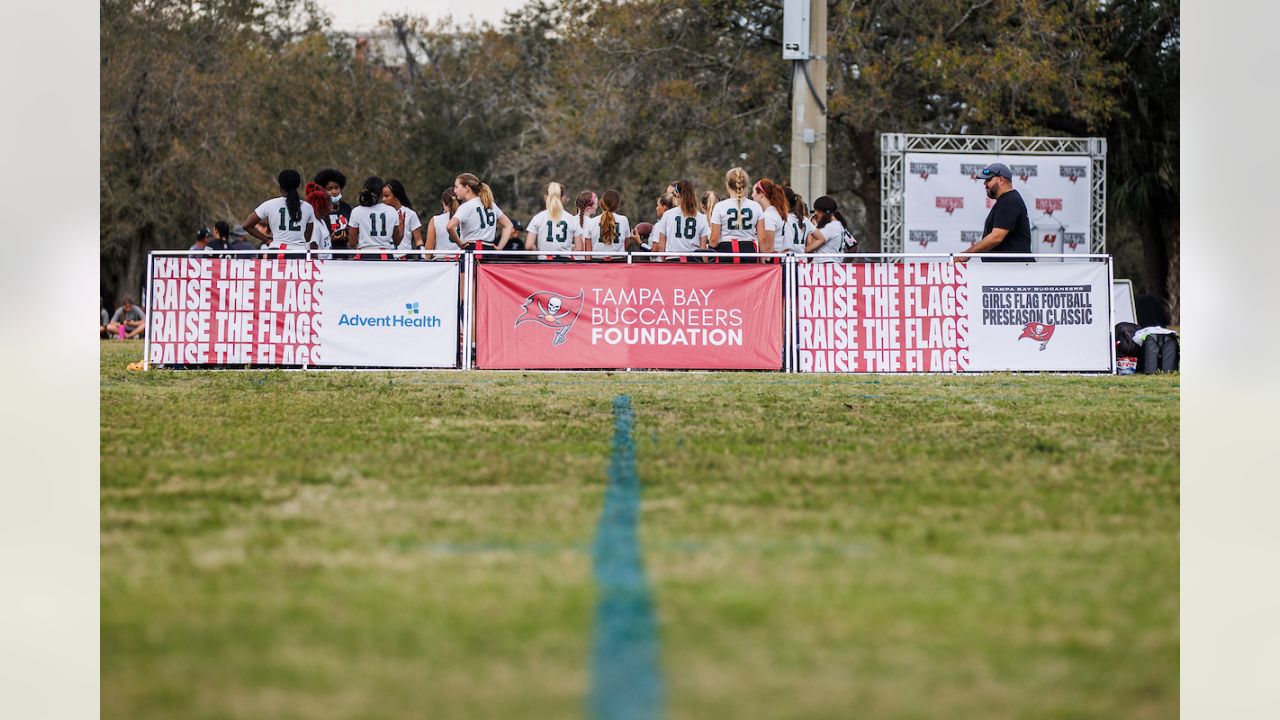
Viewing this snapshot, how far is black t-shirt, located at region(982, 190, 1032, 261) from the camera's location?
14453 mm

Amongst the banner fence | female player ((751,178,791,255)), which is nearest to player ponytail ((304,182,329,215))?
the banner fence

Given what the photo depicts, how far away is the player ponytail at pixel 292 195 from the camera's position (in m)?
15.0

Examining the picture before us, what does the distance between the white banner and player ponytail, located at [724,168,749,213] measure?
33.0ft

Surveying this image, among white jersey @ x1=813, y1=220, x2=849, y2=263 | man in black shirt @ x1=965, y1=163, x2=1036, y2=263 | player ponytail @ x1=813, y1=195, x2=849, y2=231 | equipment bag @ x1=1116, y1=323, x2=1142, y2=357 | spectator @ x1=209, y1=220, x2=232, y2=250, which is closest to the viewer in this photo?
man in black shirt @ x1=965, y1=163, x2=1036, y2=263

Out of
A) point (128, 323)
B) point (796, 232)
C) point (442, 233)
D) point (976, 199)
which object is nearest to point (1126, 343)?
point (796, 232)

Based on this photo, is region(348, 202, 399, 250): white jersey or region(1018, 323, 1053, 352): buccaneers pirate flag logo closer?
region(1018, 323, 1053, 352): buccaneers pirate flag logo

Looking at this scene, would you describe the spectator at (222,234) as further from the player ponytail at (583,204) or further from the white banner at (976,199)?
the white banner at (976,199)

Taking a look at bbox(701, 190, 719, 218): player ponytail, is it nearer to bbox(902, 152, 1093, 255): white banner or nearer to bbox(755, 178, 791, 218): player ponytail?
bbox(755, 178, 791, 218): player ponytail

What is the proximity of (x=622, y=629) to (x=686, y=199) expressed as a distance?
1239cm

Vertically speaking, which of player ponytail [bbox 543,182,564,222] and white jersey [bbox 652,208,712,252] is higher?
player ponytail [bbox 543,182,564,222]

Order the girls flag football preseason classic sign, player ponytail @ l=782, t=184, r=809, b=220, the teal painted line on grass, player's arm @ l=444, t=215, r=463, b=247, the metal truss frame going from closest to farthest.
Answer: the teal painted line on grass → the girls flag football preseason classic sign → player's arm @ l=444, t=215, r=463, b=247 → player ponytail @ l=782, t=184, r=809, b=220 → the metal truss frame

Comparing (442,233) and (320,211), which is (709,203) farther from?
(320,211)

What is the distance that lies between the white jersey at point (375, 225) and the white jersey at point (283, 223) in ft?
1.75
